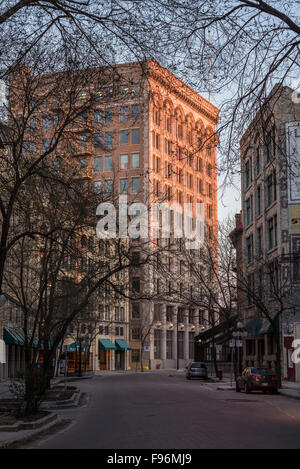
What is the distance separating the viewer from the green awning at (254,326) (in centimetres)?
5351

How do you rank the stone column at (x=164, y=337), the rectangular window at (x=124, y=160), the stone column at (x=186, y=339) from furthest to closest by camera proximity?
the stone column at (x=186, y=339) < the stone column at (x=164, y=337) < the rectangular window at (x=124, y=160)

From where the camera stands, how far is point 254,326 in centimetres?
5519

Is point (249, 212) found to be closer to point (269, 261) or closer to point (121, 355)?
point (269, 261)

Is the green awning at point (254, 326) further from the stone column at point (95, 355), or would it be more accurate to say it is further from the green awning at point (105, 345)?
the stone column at point (95, 355)

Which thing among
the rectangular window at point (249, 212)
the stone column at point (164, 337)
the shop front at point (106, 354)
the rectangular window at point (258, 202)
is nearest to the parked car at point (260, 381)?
the rectangular window at point (258, 202)

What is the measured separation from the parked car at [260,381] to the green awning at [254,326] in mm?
16266

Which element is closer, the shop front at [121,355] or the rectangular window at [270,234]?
the rectangular window at [270,234]

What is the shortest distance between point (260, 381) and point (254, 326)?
65.6ft

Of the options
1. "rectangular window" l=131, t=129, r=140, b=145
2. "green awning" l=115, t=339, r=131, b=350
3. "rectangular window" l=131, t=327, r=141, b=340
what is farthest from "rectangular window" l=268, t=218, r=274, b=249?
"rectangular window" l=131, t=129, r=140, b=145

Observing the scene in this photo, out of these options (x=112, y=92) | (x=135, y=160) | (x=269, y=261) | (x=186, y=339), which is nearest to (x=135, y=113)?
(x=112, y=92)

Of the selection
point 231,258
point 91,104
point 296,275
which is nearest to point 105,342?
point 231,258

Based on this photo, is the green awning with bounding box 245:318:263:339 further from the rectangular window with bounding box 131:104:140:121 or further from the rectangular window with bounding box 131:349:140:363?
the rectangular window with bounding box 131:349:140:363

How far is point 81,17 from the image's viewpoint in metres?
14.0
